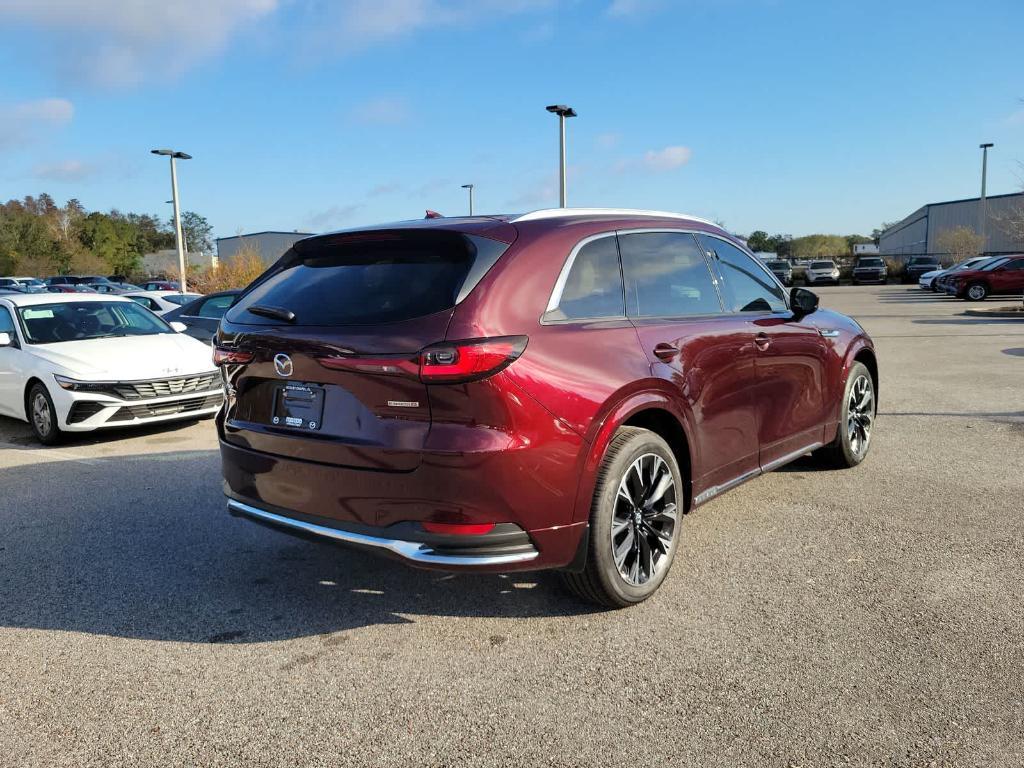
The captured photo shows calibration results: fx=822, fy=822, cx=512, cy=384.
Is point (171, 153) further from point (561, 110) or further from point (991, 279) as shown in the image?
point (991, 279)

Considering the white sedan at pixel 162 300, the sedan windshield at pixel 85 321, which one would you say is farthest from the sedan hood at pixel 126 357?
the white sedan at pixel 162 300

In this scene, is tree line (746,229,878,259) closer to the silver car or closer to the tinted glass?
the silver car

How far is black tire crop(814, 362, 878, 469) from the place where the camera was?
5934 millimetres

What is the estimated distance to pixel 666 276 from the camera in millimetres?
4273

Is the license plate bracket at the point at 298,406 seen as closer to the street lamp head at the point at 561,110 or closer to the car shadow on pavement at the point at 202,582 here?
the car shadow on pavement at the point at 202,582

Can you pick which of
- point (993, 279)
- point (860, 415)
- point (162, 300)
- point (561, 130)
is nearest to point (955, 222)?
point (993, 279)

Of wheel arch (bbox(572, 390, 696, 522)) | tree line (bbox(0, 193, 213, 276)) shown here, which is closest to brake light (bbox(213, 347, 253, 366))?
wheel arch (bbox(572, 390, 696, 522))

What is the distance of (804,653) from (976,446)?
4.42 m

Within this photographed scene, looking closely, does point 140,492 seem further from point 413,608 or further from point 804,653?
point 804,653

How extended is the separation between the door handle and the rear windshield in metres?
0.94

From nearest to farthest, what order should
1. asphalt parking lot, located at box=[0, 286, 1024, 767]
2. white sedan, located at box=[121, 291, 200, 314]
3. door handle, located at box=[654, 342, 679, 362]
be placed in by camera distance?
asphalt parking lot, located at box=[0, 286, 1024, 767] < door handle, located at box=[654, 342, 679, 362] < white sedan, located at box=[121, 291, 200, 314]

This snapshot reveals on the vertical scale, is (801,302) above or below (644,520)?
above

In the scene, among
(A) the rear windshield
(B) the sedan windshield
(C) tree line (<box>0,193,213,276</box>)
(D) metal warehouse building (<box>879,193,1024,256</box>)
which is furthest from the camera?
(C) tree line (<box>0,193,213,276</box>)

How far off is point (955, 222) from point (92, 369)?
7058cm
